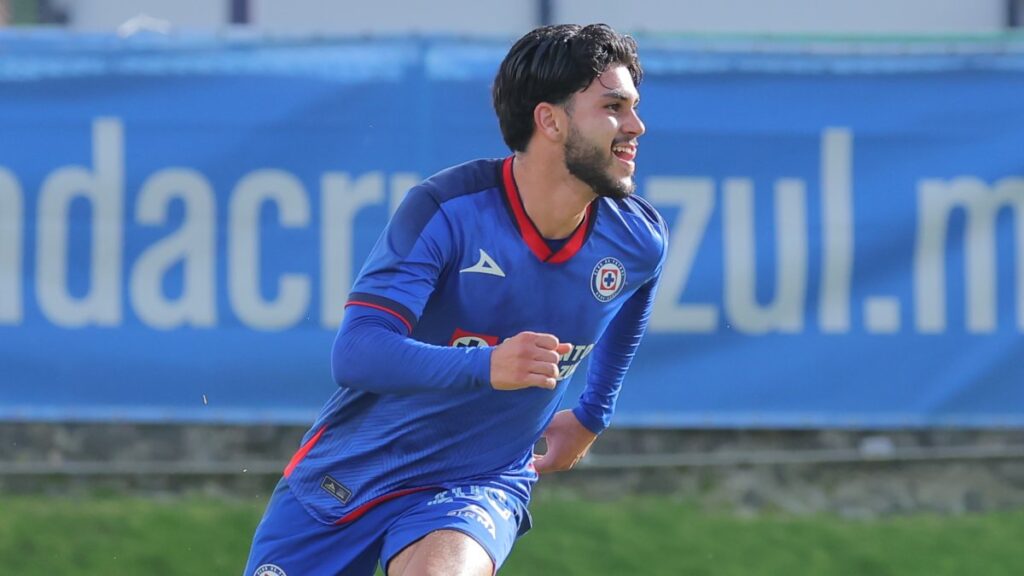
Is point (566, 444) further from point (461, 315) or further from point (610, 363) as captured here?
point (461, 315)

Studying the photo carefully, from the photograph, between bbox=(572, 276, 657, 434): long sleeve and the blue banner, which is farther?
the blue banner

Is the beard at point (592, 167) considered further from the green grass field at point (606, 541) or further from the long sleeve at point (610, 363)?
the green grass field at point (606, 541)

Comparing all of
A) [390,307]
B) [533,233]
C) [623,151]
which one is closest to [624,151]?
[623,151]

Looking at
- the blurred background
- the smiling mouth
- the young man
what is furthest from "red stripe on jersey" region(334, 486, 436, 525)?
the blurred background

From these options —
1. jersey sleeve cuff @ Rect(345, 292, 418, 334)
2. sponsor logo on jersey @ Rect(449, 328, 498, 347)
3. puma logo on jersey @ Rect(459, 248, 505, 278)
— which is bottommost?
sponsor logo on jersey @ Rect(449, 328, 498, 347)

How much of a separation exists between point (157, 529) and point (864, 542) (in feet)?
9.65

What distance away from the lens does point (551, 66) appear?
15.5ft

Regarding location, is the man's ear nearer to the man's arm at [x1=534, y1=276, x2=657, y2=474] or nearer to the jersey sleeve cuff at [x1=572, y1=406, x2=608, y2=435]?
the man's arm at [x1=534, y1=276, x2=657, y2=474]

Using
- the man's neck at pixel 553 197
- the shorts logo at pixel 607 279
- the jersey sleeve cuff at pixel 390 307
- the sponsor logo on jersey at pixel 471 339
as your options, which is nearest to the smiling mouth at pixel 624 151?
the man's neck at pixel 553 197

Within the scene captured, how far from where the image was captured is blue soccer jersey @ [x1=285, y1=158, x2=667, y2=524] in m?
4.49

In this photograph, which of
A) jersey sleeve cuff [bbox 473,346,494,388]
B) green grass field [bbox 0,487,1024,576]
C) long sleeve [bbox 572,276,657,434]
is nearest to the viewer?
jersey sleeve cuff [bbox 473,346,494,388]

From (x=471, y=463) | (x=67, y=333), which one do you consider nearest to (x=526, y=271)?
(x=471, y=463)

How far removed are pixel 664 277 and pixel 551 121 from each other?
314cm

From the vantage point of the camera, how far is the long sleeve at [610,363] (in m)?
5.25
